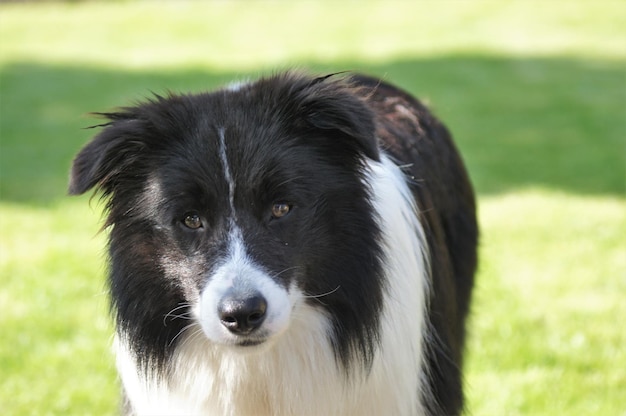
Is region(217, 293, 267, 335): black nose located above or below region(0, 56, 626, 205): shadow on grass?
above

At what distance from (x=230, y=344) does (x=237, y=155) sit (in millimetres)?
620

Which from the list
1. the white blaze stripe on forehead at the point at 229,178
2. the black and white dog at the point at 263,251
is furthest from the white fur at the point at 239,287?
the white blaze stripe on forehead at the point at 229,178

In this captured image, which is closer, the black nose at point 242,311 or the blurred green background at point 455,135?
the black nose at point 242,311

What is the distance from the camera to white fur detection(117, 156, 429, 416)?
10.3 feet

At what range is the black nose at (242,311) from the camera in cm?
268

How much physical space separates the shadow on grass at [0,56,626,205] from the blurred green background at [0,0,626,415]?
4 cm

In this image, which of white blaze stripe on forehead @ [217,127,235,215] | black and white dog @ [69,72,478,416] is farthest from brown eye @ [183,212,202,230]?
white blaze stripe on forehead @ [217,127,235,215]

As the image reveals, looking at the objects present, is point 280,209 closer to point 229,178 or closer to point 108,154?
point 229,178

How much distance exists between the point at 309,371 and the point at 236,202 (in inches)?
27.6

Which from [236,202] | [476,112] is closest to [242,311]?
[236,202]

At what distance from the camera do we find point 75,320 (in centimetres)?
576

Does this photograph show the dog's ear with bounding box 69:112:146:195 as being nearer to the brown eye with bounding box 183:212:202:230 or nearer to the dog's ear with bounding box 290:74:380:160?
the brown eye with bounding box 183:212:202:230

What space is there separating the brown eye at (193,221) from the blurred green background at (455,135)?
0.58 meters

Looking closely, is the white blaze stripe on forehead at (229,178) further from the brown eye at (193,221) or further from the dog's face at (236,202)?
the brown eye at (193,221)
